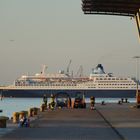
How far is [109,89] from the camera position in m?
161

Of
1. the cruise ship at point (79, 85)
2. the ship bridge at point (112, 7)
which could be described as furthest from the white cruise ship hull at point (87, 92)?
the ship bridge at point (112, 7)

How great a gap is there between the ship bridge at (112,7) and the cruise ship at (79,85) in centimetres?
10708

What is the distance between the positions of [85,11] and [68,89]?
110 metres

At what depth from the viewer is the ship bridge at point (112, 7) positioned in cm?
4491

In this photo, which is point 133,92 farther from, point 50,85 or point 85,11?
point 85,11

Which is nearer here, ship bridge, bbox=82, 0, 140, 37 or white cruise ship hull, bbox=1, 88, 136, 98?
ship bridge, bbox=82, 0, 140, 37

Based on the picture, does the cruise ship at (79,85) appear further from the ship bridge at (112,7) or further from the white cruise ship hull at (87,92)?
the ship bridge at (112,7)

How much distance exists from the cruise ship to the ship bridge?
10708 cm

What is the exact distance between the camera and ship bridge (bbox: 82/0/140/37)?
147 feet

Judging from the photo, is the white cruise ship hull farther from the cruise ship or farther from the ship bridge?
the ship bridge

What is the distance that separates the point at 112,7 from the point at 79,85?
374 ft

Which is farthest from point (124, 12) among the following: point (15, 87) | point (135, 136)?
point (15, 87)

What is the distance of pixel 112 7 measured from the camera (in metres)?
47.1

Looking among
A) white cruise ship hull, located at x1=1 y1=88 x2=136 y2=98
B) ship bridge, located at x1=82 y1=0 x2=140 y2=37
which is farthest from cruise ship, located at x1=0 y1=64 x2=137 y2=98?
ship bridge, located at x1=82 y1=0 x2=140 y2=37
